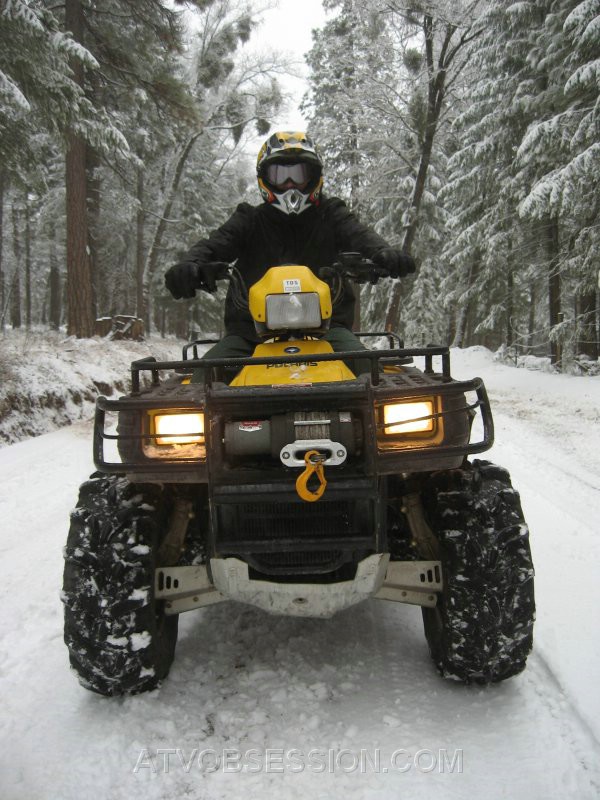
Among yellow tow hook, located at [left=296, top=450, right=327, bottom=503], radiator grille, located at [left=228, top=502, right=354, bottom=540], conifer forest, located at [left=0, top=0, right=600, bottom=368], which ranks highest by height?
conifer forest, located at [left=0, top=0, right=600, bottom=368]

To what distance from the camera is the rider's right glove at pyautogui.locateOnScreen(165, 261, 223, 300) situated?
9.89ft

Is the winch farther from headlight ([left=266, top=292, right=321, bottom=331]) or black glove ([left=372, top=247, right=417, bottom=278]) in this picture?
black glove ([left=372, top=247, right=417, bottom=278])

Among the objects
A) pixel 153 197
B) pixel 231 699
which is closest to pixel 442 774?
pixel 231 699

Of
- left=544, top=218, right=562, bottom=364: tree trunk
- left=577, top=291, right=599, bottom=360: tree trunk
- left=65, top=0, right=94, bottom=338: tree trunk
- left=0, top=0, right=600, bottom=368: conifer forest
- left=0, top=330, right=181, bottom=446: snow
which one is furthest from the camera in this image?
left=544, top=218, right=562, bottom=364: tree trunk

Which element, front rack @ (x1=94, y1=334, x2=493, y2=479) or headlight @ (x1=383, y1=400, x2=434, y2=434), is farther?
headlight @ (x1=383, y1=400, x2=434, y2=434)

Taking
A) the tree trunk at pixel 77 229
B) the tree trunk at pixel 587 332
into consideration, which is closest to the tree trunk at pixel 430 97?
the tree trunk at pixel 587 332

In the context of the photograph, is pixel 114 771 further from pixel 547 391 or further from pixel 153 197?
pixel 153 197

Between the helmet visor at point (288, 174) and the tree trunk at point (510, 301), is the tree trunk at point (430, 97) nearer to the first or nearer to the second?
the tree trunk at point (510, 301)

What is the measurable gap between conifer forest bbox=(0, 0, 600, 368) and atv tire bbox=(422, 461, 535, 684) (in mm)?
7661

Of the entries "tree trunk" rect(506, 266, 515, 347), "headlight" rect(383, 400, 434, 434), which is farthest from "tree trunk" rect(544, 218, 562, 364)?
"headlight" rect(383, 400, 434, 434)

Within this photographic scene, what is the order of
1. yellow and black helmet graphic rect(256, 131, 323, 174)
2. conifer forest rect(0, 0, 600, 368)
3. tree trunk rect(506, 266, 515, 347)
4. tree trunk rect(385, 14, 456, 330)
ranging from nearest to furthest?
yellow and black helmet graphic rect(256, 131, 323, 174) → conifer forest rect(0, 0, 600, 368) → tree trunk rect(385, 14, 456, 330) → tree trunk rect(506, 266, 515, 347)

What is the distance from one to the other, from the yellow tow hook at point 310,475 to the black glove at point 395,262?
4.62 feet

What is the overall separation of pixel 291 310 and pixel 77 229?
37.3 ft

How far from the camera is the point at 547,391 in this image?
12672 mm
